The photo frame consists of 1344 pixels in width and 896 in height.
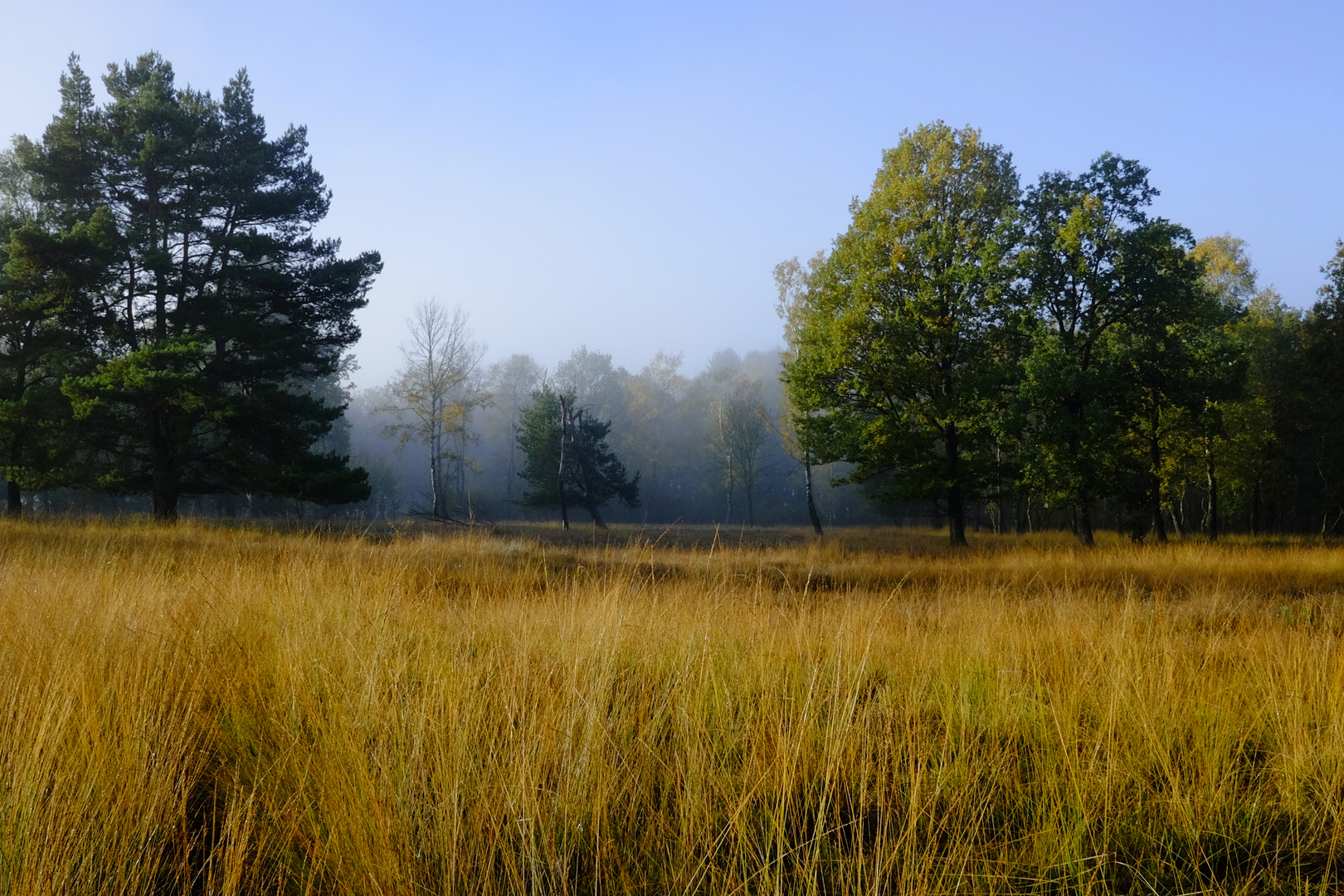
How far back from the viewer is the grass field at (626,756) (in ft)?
6.41

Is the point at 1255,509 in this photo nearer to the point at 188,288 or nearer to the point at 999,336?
the point at 999,336

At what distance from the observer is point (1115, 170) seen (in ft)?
50.9

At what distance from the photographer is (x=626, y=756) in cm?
239

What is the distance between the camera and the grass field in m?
1.96

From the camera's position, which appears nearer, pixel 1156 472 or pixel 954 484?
pixel 954 484

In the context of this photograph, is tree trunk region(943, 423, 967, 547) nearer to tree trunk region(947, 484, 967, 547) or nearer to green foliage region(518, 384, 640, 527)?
tree trunk region(947, 484, 967, 547)

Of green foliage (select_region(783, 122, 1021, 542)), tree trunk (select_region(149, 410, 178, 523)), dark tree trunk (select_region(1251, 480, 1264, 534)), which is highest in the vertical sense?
green foliage (select_region(783, 122, 1021, 542))

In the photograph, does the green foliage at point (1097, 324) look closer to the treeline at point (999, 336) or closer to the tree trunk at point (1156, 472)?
the treeline at point (999, 336)

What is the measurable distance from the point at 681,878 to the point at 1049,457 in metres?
15.7

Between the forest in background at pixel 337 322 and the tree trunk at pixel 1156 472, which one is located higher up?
the forest in background at pixel 337 322

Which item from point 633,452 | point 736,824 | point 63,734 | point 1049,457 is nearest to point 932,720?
point 736,824

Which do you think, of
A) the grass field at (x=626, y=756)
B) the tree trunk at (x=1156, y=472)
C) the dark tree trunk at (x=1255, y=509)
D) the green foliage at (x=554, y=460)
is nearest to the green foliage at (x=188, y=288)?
the grass field at (x=626, y=756)

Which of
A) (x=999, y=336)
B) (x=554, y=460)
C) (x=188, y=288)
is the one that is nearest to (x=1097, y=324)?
(x=999, y=336)

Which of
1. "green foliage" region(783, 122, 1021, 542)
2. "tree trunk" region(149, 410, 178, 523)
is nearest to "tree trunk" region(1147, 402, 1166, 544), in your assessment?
"green foliage" region(783, 122, 1021, 542)
